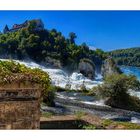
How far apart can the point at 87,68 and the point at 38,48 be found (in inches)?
161

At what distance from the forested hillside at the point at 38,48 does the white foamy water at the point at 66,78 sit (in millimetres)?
469

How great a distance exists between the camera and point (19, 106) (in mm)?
4855

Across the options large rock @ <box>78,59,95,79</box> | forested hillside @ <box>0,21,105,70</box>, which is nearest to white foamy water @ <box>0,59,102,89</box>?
large rock @ <box>78,59,95,79</box>

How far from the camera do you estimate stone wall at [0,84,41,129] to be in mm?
4738

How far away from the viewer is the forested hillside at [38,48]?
60.7 feet

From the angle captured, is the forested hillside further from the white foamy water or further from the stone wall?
the stone wall

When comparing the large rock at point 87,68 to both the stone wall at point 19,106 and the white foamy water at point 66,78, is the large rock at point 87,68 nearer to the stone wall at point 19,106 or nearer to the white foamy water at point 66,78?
the white foamy water at point 66,78

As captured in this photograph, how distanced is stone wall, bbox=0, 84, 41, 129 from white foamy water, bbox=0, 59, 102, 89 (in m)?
15.7

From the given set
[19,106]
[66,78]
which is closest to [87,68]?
[66,78]
